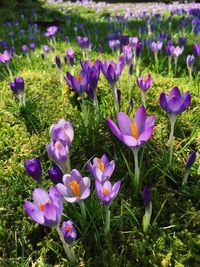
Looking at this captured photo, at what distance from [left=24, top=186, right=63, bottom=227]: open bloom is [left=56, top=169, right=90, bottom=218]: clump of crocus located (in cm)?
8

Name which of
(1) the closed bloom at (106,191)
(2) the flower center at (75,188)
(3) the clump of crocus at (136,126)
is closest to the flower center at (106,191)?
(1) the closed bloom at (106,191)

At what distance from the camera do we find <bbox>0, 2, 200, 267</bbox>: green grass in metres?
1.76

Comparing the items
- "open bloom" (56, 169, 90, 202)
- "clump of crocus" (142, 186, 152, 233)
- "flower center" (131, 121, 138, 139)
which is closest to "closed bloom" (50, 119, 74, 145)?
"open bloom" (56, 169, 90, 202)

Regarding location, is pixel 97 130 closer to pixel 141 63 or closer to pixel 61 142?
pixel 61 142

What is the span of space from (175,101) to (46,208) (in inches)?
33.4

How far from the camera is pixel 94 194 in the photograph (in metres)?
1.88

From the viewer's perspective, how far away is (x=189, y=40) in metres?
5.19

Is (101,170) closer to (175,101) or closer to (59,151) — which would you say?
(59,151)

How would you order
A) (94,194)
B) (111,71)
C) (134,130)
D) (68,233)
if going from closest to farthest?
(68,233) < (134,130) < (94,194) < (111,71)

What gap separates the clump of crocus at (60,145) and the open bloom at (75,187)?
153 mm

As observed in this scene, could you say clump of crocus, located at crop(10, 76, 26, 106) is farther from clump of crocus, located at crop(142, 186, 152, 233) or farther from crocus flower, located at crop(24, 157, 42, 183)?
clump of crocus, located at crop(142, 186, 152, 233)

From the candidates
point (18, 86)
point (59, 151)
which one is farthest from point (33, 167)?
point (18, 86)

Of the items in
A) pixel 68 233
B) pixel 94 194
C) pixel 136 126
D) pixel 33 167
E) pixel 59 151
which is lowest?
pixel 94 194

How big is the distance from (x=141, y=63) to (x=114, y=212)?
251cm
